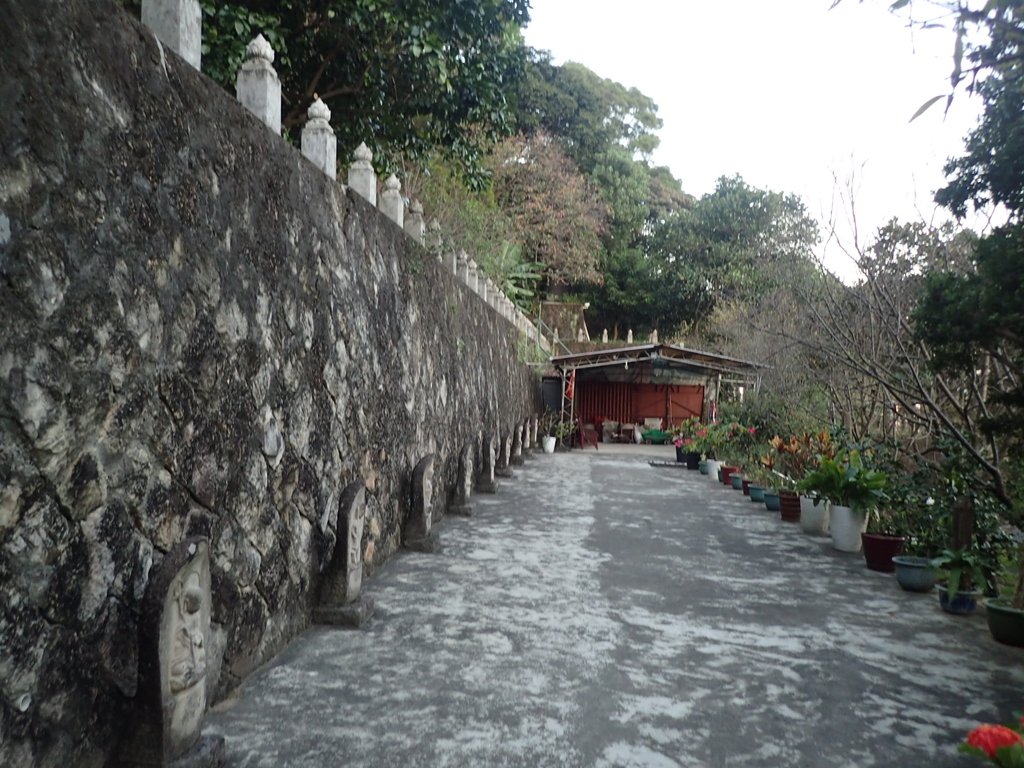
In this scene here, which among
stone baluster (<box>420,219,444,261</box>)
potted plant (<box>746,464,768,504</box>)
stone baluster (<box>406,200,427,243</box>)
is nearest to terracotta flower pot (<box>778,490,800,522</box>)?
potted plant (<box>746,464,768,504</box>)

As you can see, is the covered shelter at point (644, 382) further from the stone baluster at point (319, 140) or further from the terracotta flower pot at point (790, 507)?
the stone baluster at point (319, 140)

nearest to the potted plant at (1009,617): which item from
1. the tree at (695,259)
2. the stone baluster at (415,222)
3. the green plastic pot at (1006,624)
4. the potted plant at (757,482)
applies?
the green plastic pot at (1006,624)

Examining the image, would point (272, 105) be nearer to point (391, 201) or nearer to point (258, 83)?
point (258, 83)

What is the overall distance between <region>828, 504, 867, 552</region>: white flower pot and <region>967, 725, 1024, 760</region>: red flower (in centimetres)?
508

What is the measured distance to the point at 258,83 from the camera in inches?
156

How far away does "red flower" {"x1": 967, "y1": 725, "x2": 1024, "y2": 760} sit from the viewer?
216 centimetres

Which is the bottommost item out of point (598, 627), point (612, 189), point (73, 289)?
point (598, 627)

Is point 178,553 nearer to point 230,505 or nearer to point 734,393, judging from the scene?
point 230,505

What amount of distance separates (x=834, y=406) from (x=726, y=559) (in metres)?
5.47

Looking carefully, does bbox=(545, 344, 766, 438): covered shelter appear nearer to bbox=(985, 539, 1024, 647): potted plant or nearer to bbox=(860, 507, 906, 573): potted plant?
bbox=(860, 507, 906, 573): potted plant

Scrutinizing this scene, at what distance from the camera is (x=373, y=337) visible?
562 centimetres

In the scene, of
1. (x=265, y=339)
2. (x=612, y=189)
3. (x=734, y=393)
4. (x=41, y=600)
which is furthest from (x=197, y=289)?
(x=612, y=189)

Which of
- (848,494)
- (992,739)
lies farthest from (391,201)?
(992,739)

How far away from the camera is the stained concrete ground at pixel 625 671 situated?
2.90 m
